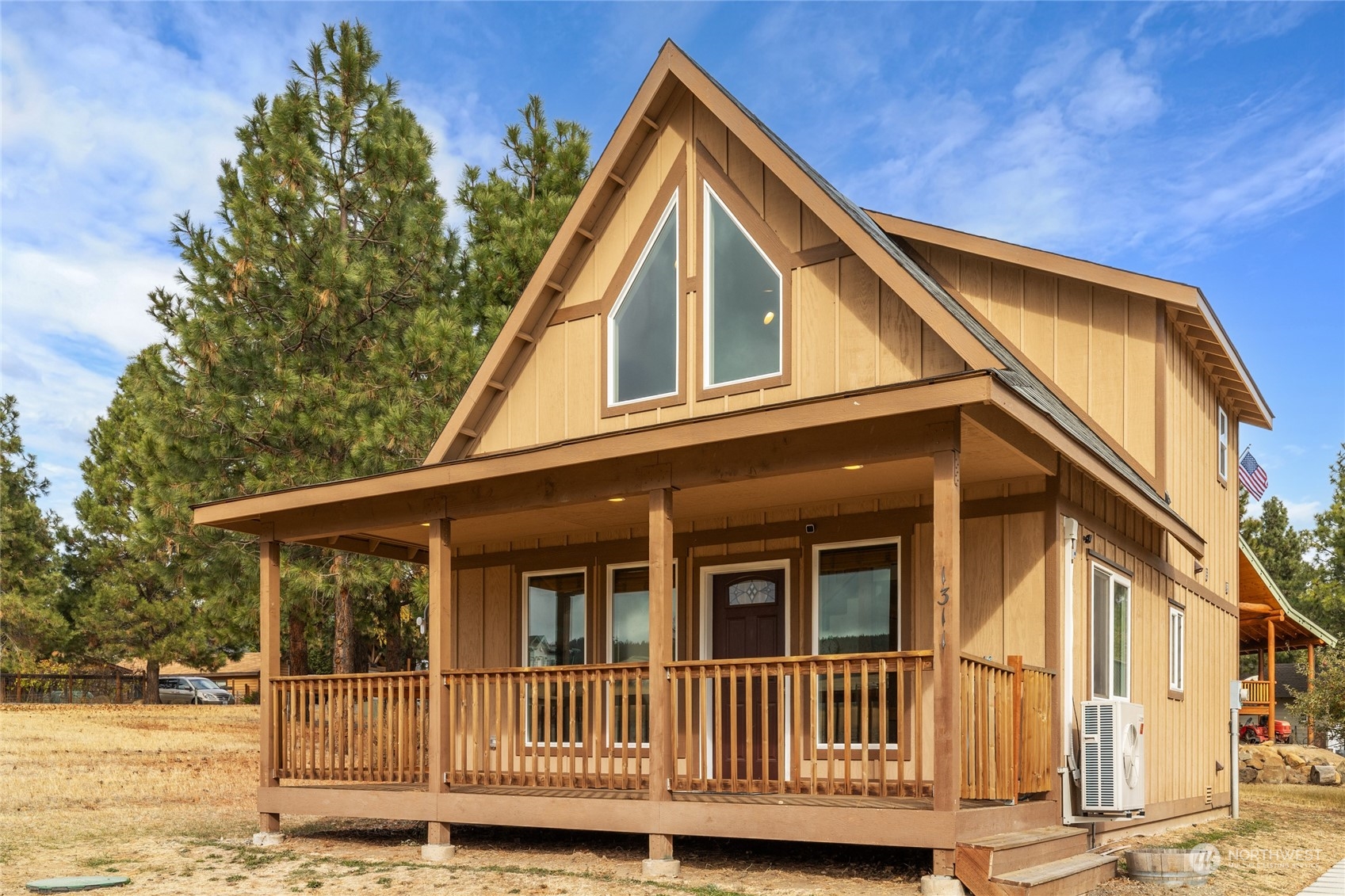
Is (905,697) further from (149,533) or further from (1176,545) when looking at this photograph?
(149,533)

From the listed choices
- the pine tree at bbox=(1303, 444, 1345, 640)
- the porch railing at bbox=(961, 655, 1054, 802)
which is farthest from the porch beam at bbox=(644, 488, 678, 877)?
the pine tree at bbox=(1303, 444, 1345, 640)

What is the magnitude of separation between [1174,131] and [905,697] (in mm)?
28250

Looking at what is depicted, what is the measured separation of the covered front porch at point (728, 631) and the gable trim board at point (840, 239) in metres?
0.89

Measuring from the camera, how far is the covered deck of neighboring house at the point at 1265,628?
2059 centimetres

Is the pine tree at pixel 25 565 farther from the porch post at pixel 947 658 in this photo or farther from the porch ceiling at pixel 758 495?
the porch post at pixel 947 658

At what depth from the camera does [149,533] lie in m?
22.4

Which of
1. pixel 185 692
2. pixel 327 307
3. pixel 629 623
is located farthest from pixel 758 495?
pixel 185 692

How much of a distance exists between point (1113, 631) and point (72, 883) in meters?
9.31

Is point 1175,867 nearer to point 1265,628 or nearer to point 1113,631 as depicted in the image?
point 1113,631

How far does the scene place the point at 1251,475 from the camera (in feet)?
65.0

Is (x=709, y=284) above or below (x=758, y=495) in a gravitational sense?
above

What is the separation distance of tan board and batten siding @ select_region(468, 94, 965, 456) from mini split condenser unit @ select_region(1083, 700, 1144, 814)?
10.5 ft

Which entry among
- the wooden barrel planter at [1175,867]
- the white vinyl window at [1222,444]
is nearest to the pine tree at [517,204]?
the white vinyl window at [1222,444]

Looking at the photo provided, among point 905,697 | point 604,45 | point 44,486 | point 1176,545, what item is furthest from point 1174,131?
point 44,486
